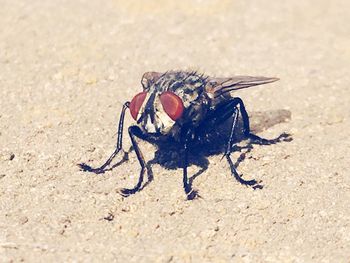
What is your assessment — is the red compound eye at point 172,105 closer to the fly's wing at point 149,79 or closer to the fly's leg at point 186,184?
the fly's leg at point 186,184

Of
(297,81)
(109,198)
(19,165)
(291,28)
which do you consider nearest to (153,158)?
(109,198)

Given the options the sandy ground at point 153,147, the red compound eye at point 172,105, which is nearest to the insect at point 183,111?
the red compound eye at point 172,105

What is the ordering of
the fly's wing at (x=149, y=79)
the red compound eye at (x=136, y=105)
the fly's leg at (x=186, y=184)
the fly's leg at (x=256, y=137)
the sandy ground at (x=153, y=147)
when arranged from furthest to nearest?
the fly's leg at (x=256, y=137), the fly's wing at (x=149, y=79), the fly's leg at (x=186, y=184), the red compound eye at (x=136, y=105), the sandy ground at (x=153, y=147)

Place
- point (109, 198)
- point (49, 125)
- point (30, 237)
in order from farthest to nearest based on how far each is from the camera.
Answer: point (49, 125) < point (109, 198) < point (30, 237)

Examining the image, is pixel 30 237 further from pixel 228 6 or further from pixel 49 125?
pixel 228 6

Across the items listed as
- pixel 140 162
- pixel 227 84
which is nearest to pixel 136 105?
pixel 140 162

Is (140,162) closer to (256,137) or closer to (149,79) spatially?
(149,79)
